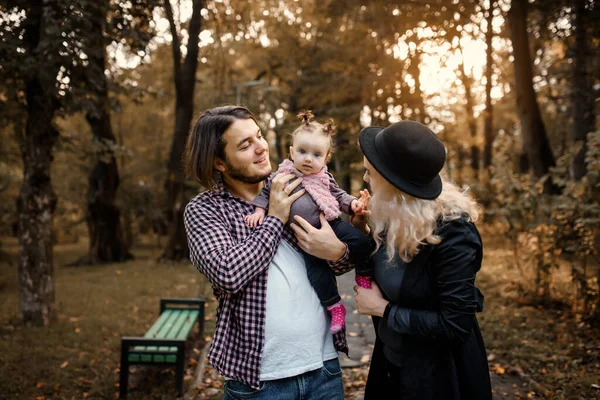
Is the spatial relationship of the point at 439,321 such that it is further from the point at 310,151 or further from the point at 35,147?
the point at 35,147

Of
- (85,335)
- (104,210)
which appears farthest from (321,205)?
(104,210)

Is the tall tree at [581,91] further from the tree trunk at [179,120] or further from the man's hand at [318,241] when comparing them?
the man's hand at [318,241]

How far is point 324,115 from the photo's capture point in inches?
935

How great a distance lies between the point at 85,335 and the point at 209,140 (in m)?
6.40

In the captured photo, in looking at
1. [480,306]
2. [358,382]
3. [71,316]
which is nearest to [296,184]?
[480,306]

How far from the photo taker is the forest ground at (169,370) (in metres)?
5.43

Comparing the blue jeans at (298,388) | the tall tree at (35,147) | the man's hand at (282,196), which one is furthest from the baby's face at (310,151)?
the tall tree at (35,147)

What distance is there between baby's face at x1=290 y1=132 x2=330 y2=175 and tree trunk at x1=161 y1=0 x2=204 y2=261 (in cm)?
1214

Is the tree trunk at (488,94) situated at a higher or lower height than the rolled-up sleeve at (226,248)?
higher

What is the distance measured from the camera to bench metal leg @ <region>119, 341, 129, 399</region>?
5336 mm

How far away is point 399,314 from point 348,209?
2.26 ft

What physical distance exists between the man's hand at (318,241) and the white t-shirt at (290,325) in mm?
125

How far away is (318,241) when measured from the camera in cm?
231

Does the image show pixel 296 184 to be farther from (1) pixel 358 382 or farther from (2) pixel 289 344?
(1) pixel 358 382
